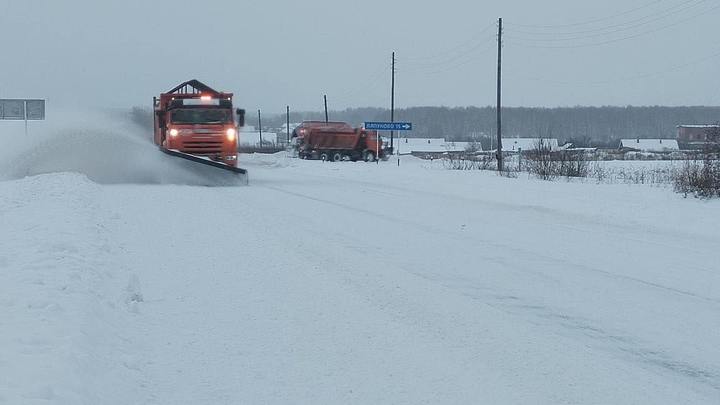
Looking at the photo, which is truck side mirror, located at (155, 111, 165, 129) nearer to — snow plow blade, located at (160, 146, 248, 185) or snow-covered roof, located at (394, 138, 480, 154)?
snow plow blade, located at (160, 146, 248, 185)

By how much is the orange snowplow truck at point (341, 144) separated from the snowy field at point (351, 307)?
42554 millimetres

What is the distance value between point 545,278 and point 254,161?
4361cm

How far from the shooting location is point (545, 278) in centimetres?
916

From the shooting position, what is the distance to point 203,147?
25.3 m

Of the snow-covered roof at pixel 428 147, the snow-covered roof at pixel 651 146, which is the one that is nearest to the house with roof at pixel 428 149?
the snow-covered roof at pixel 428 147

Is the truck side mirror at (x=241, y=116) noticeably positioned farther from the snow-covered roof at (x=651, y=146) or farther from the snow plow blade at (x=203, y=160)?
the snow-covered roof at (x=651, y=146)

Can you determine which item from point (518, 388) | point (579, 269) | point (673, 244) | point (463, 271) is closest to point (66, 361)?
point (518, 388)

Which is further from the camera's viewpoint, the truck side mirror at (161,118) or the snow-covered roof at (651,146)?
the snow-covered roof at (651,146)

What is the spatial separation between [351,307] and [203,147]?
61.1ft

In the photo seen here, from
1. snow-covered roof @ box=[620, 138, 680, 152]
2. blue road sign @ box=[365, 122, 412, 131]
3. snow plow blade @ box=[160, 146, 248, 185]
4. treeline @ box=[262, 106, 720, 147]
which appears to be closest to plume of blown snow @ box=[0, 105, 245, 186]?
snow plow blade @ box=[160, 146, 248, 185]

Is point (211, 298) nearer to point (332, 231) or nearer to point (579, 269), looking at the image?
point (579, 269)

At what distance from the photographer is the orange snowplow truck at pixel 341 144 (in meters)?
58.4

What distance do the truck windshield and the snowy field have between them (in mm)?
9699

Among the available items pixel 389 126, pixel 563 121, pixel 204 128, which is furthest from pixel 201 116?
pixel 563 121
